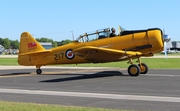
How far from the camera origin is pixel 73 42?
18.9 m

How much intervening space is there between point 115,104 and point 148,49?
8.75 meters

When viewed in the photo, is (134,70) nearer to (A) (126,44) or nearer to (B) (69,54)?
(A) (126,44)

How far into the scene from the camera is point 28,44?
20484 mm

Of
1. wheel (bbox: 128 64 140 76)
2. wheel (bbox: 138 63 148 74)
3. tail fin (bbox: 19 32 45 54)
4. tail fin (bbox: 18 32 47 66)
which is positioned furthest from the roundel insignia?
wheel (bbox: 138 63 148 74)

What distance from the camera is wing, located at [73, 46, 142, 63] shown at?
16.5m

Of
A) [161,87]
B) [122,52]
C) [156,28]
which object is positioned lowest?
[161,87]

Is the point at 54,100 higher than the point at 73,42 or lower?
lower

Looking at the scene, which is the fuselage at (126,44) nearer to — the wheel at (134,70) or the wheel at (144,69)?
the wheel at (144,69)

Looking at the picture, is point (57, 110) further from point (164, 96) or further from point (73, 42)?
point (73, 42)

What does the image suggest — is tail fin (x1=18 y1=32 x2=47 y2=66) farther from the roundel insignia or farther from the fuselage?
the roundel insignia

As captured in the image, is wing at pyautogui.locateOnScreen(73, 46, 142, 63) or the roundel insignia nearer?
wing at pyautogui.locateOnScreen(73, 46, 142, 63)

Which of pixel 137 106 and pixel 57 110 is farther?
pixel 137 106

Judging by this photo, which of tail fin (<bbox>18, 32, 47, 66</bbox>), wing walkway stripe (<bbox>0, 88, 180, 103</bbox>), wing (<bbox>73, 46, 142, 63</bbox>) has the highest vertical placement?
tail fin (<bbox>18, 32, 47, 66</bbox>)

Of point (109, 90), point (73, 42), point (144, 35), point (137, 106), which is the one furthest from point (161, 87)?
point (73, 42)
